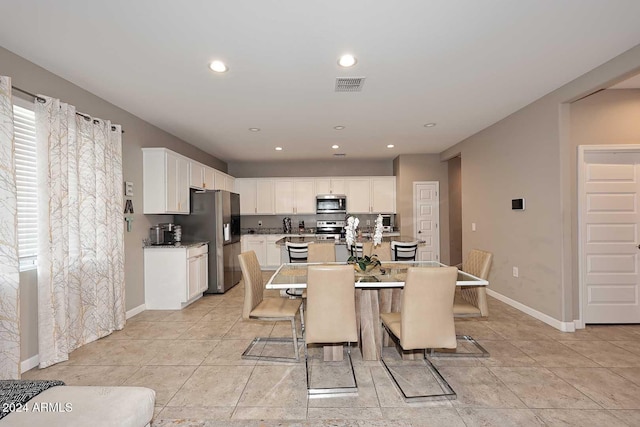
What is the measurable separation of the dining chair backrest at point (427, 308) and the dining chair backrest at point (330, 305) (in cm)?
41

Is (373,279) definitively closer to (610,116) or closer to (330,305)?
(330,305)

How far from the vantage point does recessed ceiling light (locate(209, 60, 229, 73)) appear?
8.93 feet

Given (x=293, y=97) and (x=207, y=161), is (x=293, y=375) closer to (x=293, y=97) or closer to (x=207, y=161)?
(x=293, y=97)

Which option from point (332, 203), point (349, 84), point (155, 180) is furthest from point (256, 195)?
point (349, 84)

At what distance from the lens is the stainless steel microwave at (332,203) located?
7391 mm

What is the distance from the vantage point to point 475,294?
9.58 ft

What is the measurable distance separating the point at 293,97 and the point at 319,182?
400 cm

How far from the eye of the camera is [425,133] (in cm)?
526

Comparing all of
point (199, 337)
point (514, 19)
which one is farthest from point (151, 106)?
point (514, 19)

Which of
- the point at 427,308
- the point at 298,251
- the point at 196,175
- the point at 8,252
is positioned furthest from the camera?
the point at 196,175

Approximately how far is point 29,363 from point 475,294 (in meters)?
3.99

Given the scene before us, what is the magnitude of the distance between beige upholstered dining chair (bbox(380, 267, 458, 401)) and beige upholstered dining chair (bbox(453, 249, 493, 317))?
21.0 inches

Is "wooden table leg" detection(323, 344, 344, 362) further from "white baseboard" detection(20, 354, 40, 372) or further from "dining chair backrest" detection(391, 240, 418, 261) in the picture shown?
"white baseboard" detection(20, 354, 40, 372)

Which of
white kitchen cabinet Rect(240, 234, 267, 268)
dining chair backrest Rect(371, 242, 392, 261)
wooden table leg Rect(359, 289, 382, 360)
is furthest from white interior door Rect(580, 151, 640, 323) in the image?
white kitchen cabinet Rect(240, 234, 267, 268)
